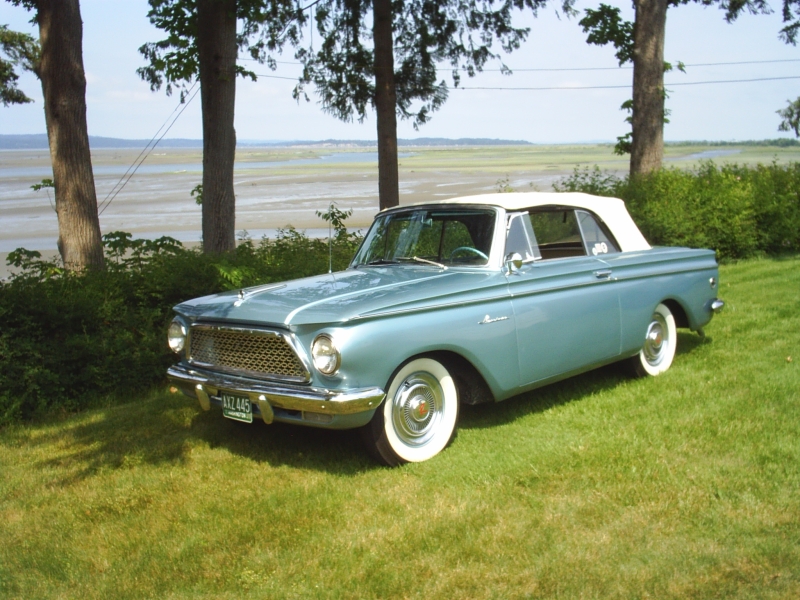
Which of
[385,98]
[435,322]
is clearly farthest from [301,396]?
[385,98]

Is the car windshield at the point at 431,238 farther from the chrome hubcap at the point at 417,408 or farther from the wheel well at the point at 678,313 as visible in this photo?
the wheel well at the point at 678,313

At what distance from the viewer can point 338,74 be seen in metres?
14.7

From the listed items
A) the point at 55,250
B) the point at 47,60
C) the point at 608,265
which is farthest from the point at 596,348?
the point at 55,250

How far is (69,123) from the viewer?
889 centimetres

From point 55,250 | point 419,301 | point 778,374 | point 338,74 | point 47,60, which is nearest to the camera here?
point 419,301

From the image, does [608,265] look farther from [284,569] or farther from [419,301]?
[284,569]

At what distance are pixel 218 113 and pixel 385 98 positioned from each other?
475 centimetres

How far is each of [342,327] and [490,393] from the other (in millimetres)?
1378

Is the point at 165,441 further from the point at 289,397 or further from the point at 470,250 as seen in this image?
the point at 470,250

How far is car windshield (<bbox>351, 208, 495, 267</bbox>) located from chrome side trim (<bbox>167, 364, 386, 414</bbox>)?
1.57 metres

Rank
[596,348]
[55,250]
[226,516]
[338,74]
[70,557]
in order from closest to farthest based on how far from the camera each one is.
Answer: [70,557], [226,516], [596,348], [338,74], [55,250]

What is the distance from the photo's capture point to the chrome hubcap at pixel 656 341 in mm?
7277

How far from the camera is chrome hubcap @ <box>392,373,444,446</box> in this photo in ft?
17.4

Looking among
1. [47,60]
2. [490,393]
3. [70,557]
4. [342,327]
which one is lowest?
[70,557]
